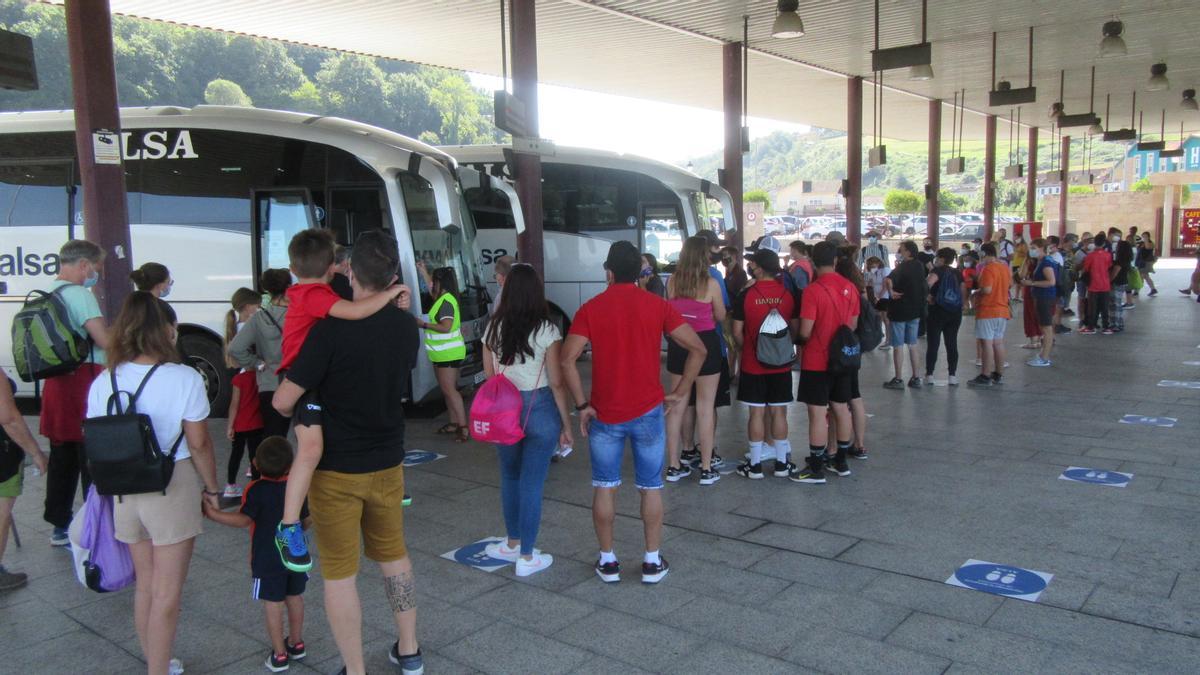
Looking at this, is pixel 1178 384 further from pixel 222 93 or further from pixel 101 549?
pixel 222 93

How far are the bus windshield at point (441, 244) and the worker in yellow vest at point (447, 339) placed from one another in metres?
0.90

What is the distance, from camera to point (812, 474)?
611cm

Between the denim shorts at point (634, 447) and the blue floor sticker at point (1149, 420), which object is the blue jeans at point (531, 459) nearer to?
the denim shorts at point (634, 447)

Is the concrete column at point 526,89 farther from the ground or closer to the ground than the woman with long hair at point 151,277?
farther from the ground

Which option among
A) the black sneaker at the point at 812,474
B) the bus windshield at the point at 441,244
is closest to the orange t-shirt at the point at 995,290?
the black sneaker at the point at 812,474

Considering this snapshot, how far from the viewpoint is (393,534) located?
3.36 meters

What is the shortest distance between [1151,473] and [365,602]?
546 centimetres

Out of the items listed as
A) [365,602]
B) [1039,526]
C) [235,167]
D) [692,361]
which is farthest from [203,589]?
[235,167]

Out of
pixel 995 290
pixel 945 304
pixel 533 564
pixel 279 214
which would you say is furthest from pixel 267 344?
pixel 995 290

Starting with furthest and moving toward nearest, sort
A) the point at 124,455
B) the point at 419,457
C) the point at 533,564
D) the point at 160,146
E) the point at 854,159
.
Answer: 1. the point at 854,159
2. the point at 160,146
3. the point at 419,457
4. the point at 533,564
5. the point at 124,455

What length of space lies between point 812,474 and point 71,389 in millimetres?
4667

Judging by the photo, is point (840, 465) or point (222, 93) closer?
point (840, 465)

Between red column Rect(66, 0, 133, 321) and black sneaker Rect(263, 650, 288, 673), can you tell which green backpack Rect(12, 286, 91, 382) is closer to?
black sneaker Rect(263, 650, 288, 673)

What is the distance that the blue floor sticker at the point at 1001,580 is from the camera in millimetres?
4129
